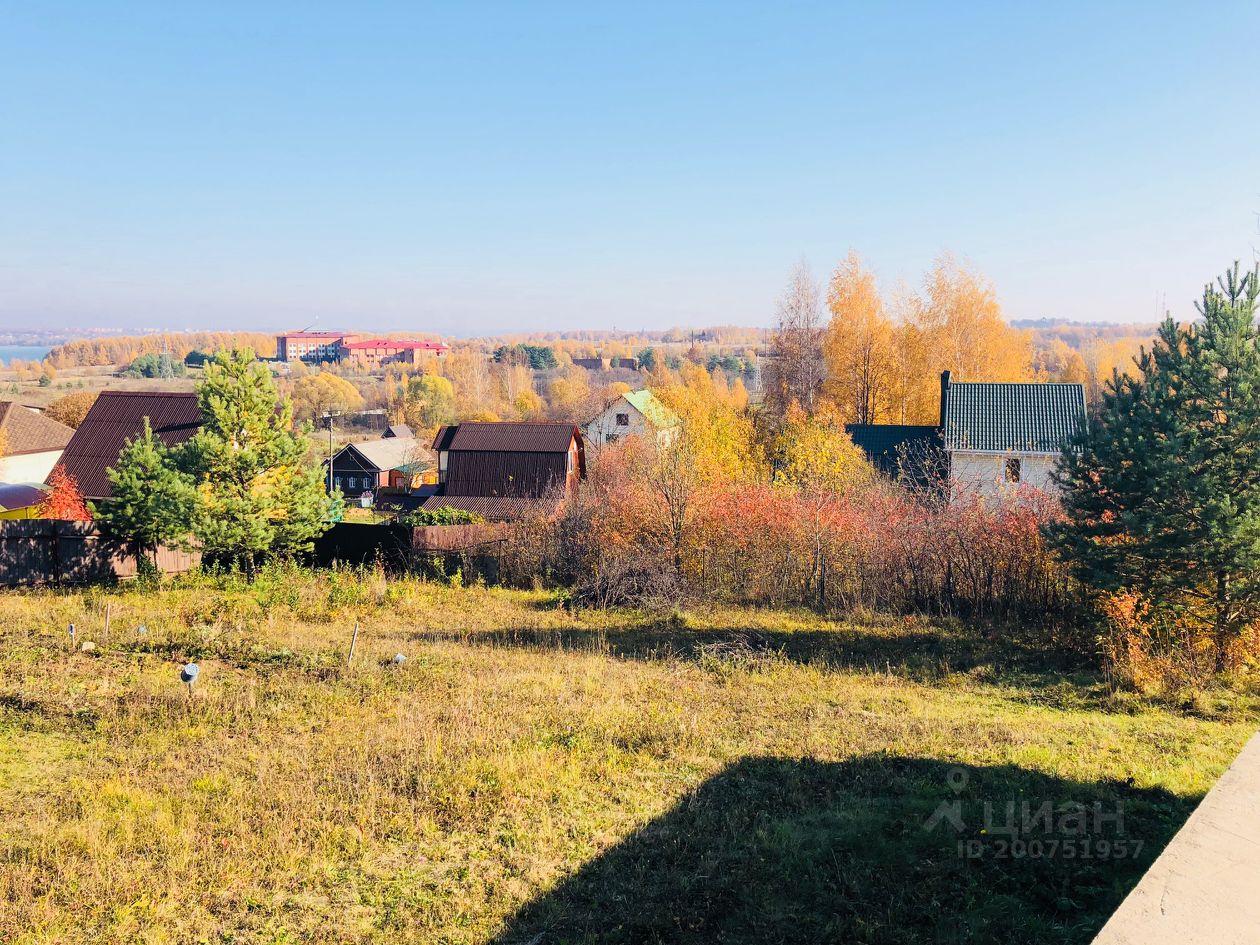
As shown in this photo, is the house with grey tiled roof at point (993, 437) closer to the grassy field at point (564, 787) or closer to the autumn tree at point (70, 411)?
the grassy field at point (564, 787)

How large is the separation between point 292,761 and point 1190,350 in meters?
12.2

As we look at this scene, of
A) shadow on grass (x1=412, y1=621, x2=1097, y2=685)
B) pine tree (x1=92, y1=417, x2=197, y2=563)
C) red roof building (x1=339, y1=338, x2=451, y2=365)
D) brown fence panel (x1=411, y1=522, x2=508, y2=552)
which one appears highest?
red roof building (x1=339, y1=338, x2=451, y2=365)

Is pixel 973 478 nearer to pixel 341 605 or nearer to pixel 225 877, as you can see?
pixel 341 605

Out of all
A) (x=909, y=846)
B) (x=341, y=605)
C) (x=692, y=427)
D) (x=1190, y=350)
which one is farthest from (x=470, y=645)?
(x=692, y=427)

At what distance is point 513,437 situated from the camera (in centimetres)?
3197

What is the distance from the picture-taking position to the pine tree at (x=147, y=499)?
16.4 m

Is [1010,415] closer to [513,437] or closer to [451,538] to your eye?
[513,437]

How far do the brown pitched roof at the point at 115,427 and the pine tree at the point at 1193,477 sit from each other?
2502 cm

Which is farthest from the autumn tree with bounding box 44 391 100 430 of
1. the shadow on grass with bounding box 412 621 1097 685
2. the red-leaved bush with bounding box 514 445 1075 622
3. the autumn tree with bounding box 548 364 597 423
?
the shadow on grass with bounding box 412 621 1097 685

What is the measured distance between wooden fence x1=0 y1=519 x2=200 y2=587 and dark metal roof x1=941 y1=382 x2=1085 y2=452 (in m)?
23.2

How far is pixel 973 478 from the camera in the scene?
87.5 ft

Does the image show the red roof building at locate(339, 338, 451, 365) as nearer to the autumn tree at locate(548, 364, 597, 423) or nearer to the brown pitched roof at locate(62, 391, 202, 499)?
the autumn tree at locate(548, 364, 597, 423)

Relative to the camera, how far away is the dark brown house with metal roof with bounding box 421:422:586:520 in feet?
102

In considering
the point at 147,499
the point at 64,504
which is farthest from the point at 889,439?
the point at 64,504
